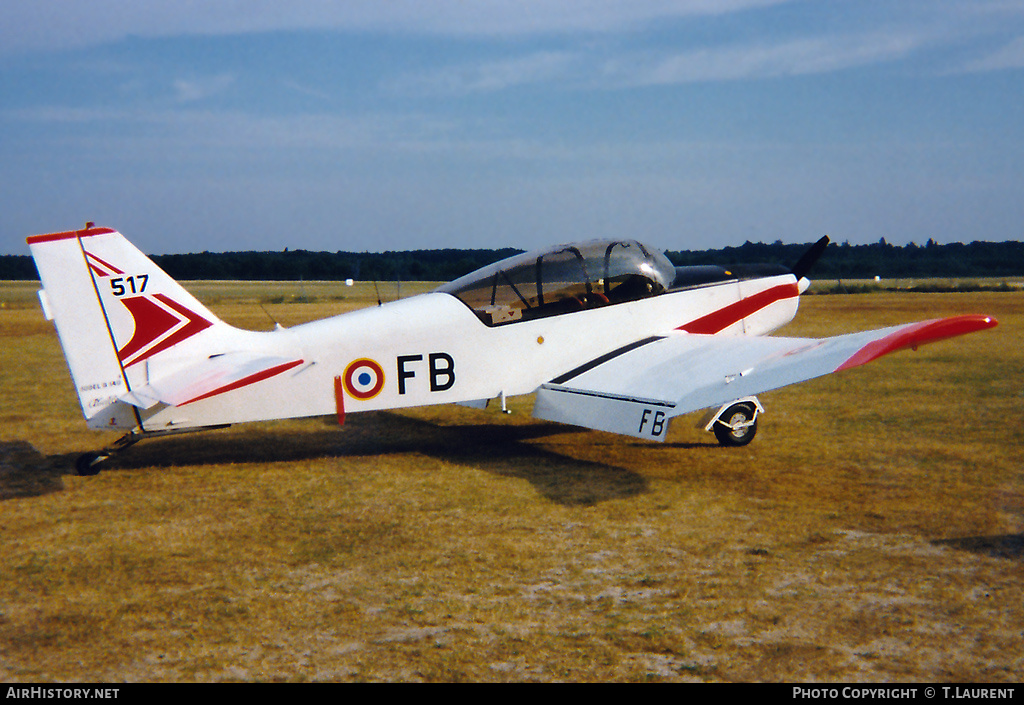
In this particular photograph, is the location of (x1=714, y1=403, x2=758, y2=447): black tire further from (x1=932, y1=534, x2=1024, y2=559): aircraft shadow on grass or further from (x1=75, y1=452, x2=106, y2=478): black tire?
(x1=75, y1=452, x2=106, y2=478): black tire

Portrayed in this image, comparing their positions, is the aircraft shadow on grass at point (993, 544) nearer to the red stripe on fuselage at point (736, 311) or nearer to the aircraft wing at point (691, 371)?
the aircraft wing at point (691, 371)

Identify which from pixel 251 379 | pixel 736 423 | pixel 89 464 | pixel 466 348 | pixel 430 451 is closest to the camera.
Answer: pixel 251 379

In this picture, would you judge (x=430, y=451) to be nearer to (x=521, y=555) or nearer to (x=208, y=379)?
(x=208, y=379)

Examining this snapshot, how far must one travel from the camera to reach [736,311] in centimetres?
1004

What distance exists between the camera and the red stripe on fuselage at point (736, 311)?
9.81 meters

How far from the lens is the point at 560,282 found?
9.03 m

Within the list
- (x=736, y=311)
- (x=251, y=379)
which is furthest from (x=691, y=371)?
(x=251, y=379)

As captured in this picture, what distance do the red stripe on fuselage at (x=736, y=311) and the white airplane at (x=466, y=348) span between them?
0.03m

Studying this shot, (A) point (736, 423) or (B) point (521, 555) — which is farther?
(A) point (736, 423)

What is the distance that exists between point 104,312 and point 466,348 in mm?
3704

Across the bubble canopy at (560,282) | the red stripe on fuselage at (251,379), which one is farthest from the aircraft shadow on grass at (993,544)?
the red stripe on fuselage at (251,379)

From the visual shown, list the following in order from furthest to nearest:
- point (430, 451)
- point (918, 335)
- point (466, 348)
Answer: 1. point (430, 451)
2. point (466, 348)
3. point (918, 335)

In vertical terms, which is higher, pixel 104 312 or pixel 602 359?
pixel 104 312

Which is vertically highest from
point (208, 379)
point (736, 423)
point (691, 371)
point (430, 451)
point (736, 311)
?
point (736, 311)
